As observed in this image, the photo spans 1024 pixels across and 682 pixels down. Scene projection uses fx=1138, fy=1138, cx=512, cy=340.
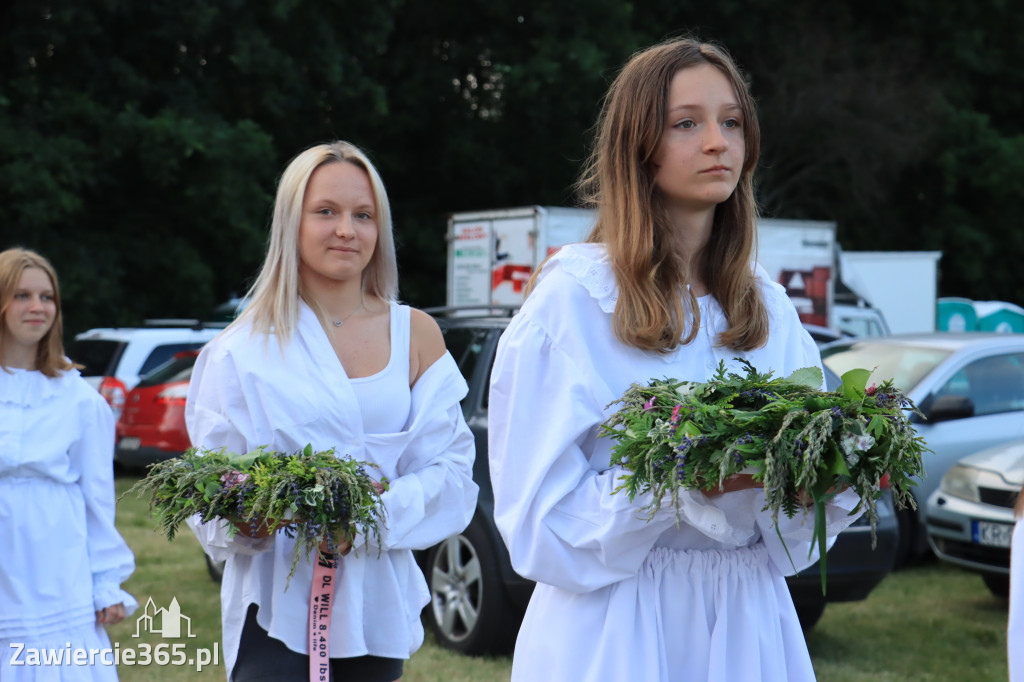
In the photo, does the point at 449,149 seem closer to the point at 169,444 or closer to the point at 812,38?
the point at 812,38

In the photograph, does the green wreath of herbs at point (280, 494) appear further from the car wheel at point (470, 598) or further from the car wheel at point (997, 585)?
the car wheel at point (997, 585)

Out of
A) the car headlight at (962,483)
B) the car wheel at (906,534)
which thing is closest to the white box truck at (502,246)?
the car wheel at (906,534)

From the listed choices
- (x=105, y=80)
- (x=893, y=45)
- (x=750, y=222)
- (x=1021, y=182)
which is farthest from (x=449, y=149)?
(x=750, y=222)

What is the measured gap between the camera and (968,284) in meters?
32.5

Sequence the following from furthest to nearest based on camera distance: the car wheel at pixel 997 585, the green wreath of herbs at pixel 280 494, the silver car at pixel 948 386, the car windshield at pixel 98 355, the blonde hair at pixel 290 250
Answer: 1. the car windshield at pixel 98 355
2. the silver car at pixel 948 386
3. the car wheel at pixel 997 585
4. the blonde hair at pixel 290 250
5. the green wreath of herbs at pixel 280 494

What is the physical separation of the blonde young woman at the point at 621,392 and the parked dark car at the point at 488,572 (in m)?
3.65

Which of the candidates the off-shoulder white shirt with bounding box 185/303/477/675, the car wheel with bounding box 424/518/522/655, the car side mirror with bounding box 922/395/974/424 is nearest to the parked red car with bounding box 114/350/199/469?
the car wheel with bounding box 424/518/522/655

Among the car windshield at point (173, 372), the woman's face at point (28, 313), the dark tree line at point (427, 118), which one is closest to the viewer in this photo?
the woman's face at point (28, 313)

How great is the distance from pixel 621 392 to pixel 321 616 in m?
1.28

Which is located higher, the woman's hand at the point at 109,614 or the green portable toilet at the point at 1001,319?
the green portable toilet at the point at 1001,319

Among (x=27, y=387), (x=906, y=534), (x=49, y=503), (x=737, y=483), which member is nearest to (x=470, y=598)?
(x=49, y=503)

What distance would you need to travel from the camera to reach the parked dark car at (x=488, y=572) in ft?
20.0

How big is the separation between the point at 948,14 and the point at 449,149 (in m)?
15.2

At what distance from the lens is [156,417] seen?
42.2 ft
